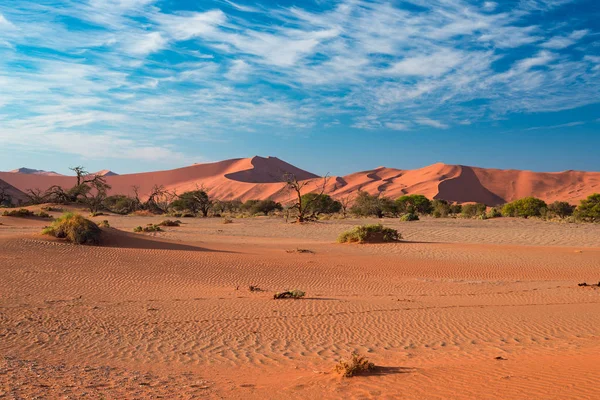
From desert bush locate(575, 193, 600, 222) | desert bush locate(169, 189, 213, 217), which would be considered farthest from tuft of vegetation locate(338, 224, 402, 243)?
desert bush locate(169, 189, 213, 217)

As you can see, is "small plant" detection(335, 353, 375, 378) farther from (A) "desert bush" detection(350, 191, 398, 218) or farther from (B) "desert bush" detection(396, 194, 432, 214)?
(B) "desert bush" detection(396, 194, 432, 214)

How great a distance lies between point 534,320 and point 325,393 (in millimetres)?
5814

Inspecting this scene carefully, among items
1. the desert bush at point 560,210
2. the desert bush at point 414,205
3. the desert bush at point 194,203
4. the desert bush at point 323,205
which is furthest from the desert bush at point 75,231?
the desert bush at point 560,210

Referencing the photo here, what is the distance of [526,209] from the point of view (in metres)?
46.5

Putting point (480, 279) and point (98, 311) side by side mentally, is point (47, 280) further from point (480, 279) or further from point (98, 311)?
point (480, 279)

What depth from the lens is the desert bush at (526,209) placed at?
46181mm

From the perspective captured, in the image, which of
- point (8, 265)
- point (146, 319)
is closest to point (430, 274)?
point (146, 319)

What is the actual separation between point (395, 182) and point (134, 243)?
284ft

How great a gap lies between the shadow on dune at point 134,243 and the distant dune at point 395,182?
51316 millimetres

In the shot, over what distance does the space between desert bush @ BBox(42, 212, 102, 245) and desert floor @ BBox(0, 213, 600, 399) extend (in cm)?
54

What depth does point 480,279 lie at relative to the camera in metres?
15.0

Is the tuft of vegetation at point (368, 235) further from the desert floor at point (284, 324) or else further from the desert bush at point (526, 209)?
the desert bush at point (526, 209)

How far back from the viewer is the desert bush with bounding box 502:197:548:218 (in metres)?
46.2

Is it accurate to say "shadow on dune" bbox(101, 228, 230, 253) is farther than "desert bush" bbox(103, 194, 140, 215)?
No
